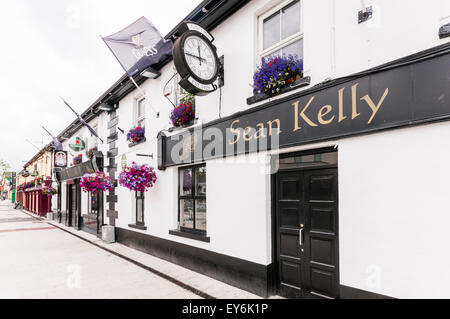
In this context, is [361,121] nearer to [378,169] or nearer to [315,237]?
[378,169]

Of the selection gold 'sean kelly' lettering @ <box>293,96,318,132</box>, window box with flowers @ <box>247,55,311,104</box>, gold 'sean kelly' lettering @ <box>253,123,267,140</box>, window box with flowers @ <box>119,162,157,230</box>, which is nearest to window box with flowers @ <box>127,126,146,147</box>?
window box with flowers @ <box>119,162,157,230</box>

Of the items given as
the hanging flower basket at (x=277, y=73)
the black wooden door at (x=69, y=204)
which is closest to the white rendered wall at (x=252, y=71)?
the hanging flower basket at (x=277, y=73)

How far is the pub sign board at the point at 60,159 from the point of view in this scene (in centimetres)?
1675

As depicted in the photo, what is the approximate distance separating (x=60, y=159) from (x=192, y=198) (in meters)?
13.7

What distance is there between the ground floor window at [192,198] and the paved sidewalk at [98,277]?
1099 millimetres

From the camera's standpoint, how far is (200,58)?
17.6 ft

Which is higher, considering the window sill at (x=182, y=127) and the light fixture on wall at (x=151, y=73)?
the light fixture on wall at (x=151, y=73)

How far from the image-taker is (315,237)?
433 centimetres

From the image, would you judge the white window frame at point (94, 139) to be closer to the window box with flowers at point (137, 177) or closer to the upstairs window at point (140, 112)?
the upstairs window at point (140, 112)

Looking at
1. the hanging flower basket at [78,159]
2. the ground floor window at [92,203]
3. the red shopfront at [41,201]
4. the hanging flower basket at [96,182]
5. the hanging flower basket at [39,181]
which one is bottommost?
the red shopfront at [41,201]

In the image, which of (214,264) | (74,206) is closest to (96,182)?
(214,264)

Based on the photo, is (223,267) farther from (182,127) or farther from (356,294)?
(182,127)

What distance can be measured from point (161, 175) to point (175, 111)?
1.97 m
